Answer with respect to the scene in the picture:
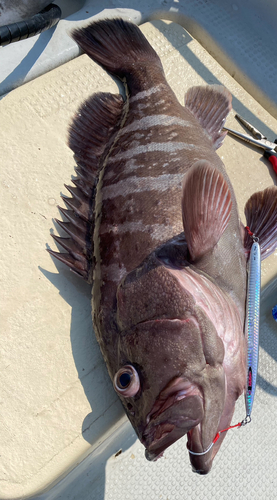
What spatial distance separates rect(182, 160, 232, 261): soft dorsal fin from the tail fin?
1.12 meters

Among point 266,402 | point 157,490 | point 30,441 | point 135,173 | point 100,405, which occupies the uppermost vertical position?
point 135,173

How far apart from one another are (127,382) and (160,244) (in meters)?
0.48

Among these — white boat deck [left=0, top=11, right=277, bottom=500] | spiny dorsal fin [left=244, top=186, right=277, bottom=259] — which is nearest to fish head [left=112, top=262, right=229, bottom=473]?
white boat deck [left=0, top=11, right=277, bottom=500]

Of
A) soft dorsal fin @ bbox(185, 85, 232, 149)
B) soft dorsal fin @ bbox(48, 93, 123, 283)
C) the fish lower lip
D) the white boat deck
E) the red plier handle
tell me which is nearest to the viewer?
the fish lower lip

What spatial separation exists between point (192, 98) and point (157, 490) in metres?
1.92

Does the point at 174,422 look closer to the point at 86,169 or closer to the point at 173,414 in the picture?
the point at 173,414

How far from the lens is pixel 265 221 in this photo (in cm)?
175

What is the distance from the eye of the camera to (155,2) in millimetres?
2545

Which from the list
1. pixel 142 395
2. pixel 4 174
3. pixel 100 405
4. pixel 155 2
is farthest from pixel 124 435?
pixel 155 2

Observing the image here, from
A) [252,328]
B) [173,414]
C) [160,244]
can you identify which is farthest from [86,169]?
[173,414]

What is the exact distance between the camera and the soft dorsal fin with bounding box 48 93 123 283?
1673 mm

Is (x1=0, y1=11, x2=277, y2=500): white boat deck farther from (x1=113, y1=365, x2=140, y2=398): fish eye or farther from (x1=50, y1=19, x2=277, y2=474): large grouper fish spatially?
(x1=113, y1=365, x2=140, y2=398): fish eye

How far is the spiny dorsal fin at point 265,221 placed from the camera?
1733 millimetres

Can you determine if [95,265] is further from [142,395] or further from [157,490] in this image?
[157,490]
